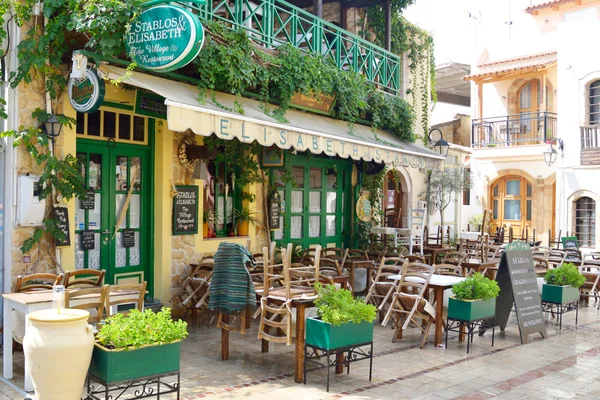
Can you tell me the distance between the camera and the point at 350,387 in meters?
6.03

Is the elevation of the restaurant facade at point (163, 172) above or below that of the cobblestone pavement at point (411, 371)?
above

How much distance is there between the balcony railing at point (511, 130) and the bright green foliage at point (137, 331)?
19.9 meters

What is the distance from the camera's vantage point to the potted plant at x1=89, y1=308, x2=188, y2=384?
4.60 meters

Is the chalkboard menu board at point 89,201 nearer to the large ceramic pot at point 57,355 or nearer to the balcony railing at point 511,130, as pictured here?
the large ceramic pot at point 57,355

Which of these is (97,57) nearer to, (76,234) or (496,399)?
(76,234)


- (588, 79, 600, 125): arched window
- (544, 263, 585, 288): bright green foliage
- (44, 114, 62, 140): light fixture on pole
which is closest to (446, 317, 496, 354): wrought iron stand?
(544, 263, 585, 288): bright green foliage

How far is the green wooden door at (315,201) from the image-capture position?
11727mm

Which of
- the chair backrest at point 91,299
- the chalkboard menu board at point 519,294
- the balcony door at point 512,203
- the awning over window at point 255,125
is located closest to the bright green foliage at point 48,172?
the awning over window at point 255,125

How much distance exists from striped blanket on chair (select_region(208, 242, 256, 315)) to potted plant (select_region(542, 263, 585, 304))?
16.1 feet

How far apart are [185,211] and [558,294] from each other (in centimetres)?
576

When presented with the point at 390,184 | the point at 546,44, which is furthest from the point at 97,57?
the point at 546,44

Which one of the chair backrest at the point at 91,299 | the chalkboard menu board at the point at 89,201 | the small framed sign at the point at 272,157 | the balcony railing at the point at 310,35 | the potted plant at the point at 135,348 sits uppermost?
the balcony railing at the point at 310,35

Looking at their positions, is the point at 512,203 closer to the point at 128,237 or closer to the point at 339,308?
the point at 128,237

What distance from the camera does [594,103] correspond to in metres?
20.4
